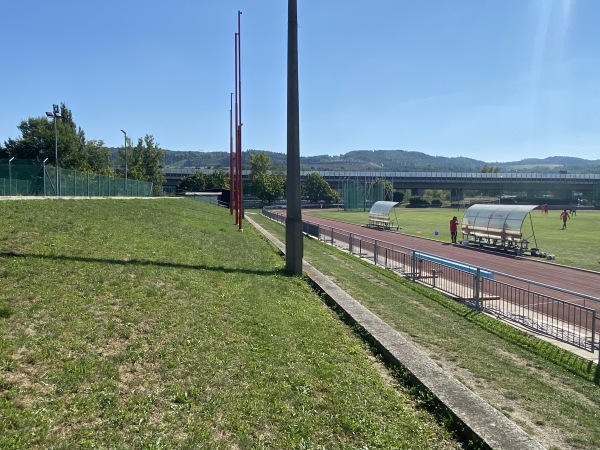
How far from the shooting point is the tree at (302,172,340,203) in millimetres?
124438

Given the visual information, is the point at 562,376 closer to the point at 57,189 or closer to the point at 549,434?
the point at 549,434

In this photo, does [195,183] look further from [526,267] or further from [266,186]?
[526,267]

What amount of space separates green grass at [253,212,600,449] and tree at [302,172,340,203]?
111975 millimetres

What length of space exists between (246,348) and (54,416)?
2.34 m

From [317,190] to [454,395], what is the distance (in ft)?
394

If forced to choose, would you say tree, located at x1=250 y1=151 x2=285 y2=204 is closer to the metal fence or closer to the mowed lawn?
the metal fence

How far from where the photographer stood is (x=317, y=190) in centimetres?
12431

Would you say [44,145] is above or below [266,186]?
above

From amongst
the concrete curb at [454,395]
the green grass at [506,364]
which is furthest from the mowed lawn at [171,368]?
the green grass at [506,364]

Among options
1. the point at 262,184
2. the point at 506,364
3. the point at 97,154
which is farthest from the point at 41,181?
the point at 262,184

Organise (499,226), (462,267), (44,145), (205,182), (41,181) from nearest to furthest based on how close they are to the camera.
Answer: (462,267), (41,181), (499,226), (44,145), (205,182)

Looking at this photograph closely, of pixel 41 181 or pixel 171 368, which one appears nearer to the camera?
pixel 171 368

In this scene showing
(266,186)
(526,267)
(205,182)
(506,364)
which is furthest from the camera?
(205,182)

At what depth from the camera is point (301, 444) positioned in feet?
12.4
